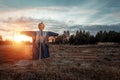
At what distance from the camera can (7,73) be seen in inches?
466

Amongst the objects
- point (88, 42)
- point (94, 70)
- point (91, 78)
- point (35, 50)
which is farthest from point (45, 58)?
point (88, 42)

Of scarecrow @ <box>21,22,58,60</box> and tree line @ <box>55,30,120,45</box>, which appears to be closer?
scarecrow @ <box>21,22,58,60</box>

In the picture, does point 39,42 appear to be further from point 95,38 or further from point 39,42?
point 95,38

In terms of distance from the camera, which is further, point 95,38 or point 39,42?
point 95,38

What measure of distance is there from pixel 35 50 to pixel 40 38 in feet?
3.07

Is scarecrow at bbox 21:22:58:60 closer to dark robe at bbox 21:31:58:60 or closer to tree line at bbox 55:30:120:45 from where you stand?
dark robe at bbox 21:31:58:60

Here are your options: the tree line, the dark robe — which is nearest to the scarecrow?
the dark robe

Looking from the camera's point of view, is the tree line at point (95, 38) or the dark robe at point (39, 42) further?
the tree line at point (95, 38)

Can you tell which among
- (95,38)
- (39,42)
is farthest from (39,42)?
(95,38)

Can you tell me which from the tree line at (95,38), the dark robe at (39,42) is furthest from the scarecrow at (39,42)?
the tree line at (95,38)

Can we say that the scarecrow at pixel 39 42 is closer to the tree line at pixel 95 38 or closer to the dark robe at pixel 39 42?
the dark robe at pixel 39 42

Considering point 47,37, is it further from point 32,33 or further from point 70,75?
point 70,75

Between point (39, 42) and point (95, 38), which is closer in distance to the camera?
point (39, 42)

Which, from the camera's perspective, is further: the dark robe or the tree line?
the tree line
